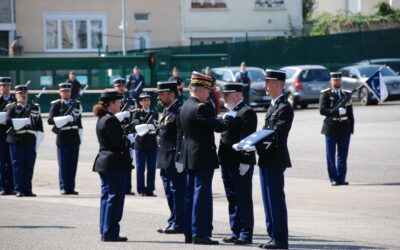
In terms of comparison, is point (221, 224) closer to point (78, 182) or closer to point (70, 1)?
point (78, 182)

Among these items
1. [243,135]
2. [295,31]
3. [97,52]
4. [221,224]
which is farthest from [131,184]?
[295,31]

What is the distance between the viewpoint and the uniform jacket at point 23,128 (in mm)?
17891

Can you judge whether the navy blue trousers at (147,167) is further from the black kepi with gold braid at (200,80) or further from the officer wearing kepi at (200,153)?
the black kepi with gold braid at (200,80)

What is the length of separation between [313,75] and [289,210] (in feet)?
82.9

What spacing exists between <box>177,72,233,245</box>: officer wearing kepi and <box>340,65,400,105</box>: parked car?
1084 inches

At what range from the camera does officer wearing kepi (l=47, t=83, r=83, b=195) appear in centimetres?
1831

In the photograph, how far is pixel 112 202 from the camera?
501 inches

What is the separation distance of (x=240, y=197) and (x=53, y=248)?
234 cm

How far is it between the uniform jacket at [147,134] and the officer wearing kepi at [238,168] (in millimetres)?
4933

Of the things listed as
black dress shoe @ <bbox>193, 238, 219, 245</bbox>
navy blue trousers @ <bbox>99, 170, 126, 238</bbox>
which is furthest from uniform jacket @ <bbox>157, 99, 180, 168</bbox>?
black dress shoe @ <bbox>193, 238, 219, 245</bbox>

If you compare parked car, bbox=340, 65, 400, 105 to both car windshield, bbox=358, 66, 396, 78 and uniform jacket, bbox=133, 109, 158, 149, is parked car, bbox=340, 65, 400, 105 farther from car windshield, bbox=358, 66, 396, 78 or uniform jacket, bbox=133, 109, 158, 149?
uniform jacket, bbox=133, 109, 158, 149

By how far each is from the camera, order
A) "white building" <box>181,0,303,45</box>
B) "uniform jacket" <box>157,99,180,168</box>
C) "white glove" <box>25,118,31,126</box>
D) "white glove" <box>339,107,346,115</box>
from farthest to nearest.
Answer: "white building" <box>181,0,303,45</box>, "white glove" <box>339,107,346,115</box>, "white glove" <box>25,118,31,126</box>, "uniform jacket" <box>157,99,180,168</box>

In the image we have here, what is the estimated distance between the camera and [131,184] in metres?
18.9

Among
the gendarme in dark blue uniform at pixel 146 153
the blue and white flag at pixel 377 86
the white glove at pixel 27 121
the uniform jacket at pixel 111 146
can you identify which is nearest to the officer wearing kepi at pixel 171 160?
the uniform jacket at pixel 111 146
